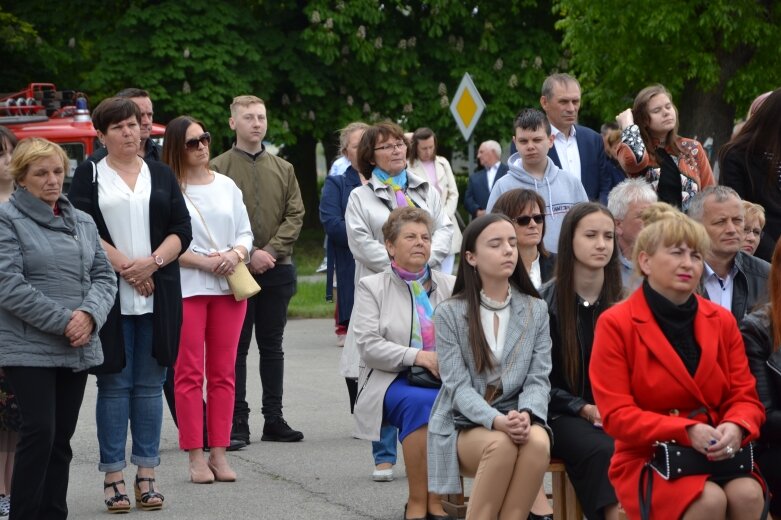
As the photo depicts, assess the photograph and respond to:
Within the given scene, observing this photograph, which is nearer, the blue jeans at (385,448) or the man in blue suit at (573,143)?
the blue jeans at (385,448)

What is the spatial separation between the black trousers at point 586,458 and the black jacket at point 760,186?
2225 mm

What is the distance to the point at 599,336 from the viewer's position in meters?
5.42

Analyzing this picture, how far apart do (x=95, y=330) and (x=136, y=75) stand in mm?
20202

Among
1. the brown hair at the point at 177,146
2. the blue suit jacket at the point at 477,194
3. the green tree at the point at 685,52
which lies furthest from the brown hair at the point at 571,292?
the green tree at the point at 685,52

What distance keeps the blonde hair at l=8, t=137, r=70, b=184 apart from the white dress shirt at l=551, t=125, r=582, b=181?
3.56 metres

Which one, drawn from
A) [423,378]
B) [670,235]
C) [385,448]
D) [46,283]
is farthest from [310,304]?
[670,235]

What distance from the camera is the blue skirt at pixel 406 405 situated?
689 centimetres

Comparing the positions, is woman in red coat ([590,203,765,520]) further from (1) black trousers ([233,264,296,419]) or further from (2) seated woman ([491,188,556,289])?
(1) black trousers ([233,264,296,419])

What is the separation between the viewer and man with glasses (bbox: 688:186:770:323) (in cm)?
657

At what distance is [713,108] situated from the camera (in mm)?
26547

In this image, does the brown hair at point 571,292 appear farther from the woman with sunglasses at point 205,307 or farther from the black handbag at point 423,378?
the woman with sunglasses at point 205,307

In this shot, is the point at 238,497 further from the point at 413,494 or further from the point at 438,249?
the point at 438,249

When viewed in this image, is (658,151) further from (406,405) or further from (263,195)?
(263,195)

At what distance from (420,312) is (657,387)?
2210 mm
